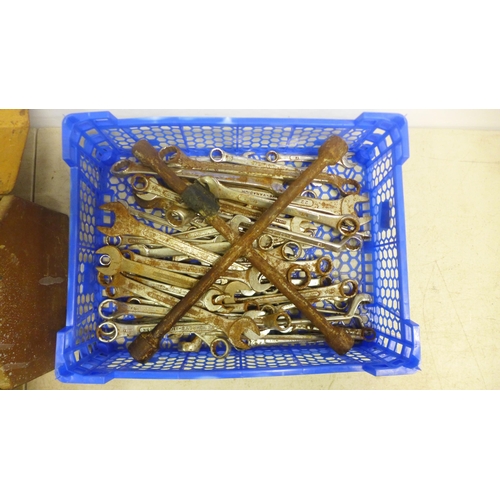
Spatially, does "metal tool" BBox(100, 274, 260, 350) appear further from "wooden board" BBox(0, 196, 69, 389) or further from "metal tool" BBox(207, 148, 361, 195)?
"metal tool" BBox(207, 148, 361, 195)

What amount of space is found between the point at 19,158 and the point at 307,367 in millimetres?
1072

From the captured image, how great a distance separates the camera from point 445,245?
1400 millimetres

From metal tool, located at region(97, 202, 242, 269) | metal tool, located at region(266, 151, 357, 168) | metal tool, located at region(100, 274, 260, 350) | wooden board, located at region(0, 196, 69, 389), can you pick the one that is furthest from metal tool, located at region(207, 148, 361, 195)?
wooden board, located at region(0, 196, 69, 389)

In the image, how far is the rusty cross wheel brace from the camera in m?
1.11

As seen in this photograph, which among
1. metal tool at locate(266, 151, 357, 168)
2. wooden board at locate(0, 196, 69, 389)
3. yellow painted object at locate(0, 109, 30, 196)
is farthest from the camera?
metal tool at locate(266, 151, 357, 168)

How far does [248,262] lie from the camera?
4.08ft

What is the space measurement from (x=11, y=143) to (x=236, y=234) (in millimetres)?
757

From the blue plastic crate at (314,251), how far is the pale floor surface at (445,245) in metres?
0.18

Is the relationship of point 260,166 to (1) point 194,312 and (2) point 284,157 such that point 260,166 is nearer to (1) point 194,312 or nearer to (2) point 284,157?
(2) point 284,157

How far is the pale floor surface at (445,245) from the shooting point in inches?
53.4

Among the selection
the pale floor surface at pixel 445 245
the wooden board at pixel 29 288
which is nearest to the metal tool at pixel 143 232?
the wooden board at pixel 29 288

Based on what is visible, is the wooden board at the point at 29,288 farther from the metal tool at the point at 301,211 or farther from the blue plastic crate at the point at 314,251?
the metal tool at the point at 301,211

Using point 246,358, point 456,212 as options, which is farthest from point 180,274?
point 456,212

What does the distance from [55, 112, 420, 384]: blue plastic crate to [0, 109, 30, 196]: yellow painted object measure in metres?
0.21
